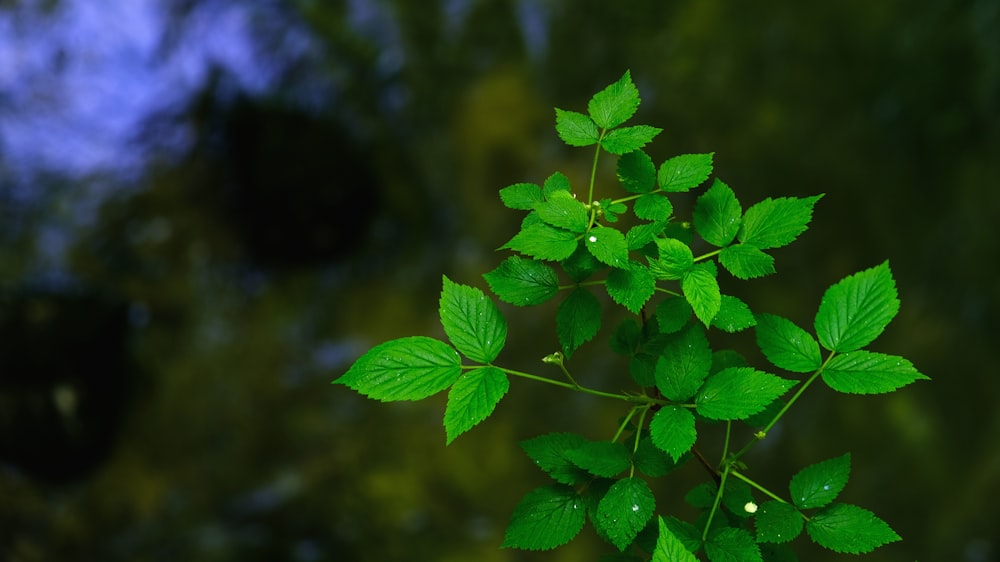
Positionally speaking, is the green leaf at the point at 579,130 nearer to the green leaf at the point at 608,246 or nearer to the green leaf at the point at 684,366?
the green leaf at the point at 608,246

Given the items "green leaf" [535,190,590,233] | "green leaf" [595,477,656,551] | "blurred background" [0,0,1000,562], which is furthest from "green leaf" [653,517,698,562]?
"blurred background" [0,0,1000,562]

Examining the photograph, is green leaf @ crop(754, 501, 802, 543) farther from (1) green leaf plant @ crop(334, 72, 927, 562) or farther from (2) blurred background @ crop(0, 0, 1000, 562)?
(2) blurred background @ crop(0, 0, 1000, 562)

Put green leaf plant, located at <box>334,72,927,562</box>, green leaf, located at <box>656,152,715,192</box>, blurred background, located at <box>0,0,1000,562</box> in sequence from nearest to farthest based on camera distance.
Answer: green leaf plant, located at <box>334,72,927,562</box> < green leaf, located at <box>656,152,715,192</box> < blurred background, located at <box>0,0,1000,562</box>

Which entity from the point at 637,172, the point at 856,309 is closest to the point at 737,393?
the point at 856,309

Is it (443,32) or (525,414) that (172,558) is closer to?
(525,414)

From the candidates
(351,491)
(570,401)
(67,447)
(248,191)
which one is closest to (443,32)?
(248,191)

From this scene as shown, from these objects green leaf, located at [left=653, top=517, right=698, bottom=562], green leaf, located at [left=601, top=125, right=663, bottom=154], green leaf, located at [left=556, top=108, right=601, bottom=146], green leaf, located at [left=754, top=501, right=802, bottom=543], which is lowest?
green leaf, located at [left=754, top=501, right=802, bottom=543]
